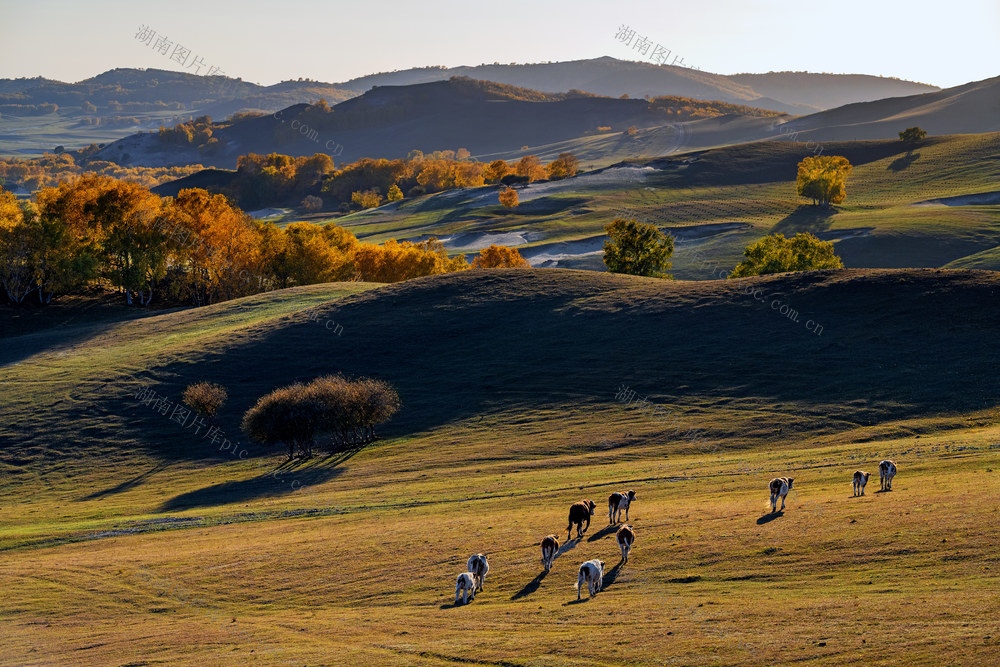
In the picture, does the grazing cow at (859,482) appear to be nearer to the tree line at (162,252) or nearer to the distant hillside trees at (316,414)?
the distant hillside trees at (316,414)

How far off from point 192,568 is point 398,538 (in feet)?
29.3

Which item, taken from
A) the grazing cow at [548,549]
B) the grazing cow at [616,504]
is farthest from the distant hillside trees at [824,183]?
the grazing cow at [548,549]

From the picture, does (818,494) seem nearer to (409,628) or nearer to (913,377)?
(409,628)

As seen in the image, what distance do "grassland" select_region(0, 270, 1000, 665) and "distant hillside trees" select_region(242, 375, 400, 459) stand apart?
94.0 inches

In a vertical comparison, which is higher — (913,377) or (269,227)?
(269,227)

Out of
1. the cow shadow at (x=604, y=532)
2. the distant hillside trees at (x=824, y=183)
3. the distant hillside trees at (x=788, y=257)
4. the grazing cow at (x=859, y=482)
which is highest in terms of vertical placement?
the distant hillside trees at (x=824, y=183)

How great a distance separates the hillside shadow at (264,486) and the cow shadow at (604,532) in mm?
25519

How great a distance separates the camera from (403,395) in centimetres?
7019

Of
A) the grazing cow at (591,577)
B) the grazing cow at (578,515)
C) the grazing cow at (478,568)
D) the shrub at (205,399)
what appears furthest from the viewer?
the shrub at (205,399)

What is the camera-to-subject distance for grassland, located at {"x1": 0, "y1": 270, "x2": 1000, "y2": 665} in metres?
24.1

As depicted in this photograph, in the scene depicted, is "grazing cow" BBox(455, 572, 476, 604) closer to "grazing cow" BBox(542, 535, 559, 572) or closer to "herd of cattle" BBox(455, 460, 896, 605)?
"herd of cattle" BBox(455, 460, 896, 605)

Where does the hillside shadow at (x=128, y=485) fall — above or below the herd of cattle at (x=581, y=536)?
below

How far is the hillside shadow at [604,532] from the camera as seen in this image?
1310 inches

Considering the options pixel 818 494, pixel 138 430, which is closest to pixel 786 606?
pixel 818 494
